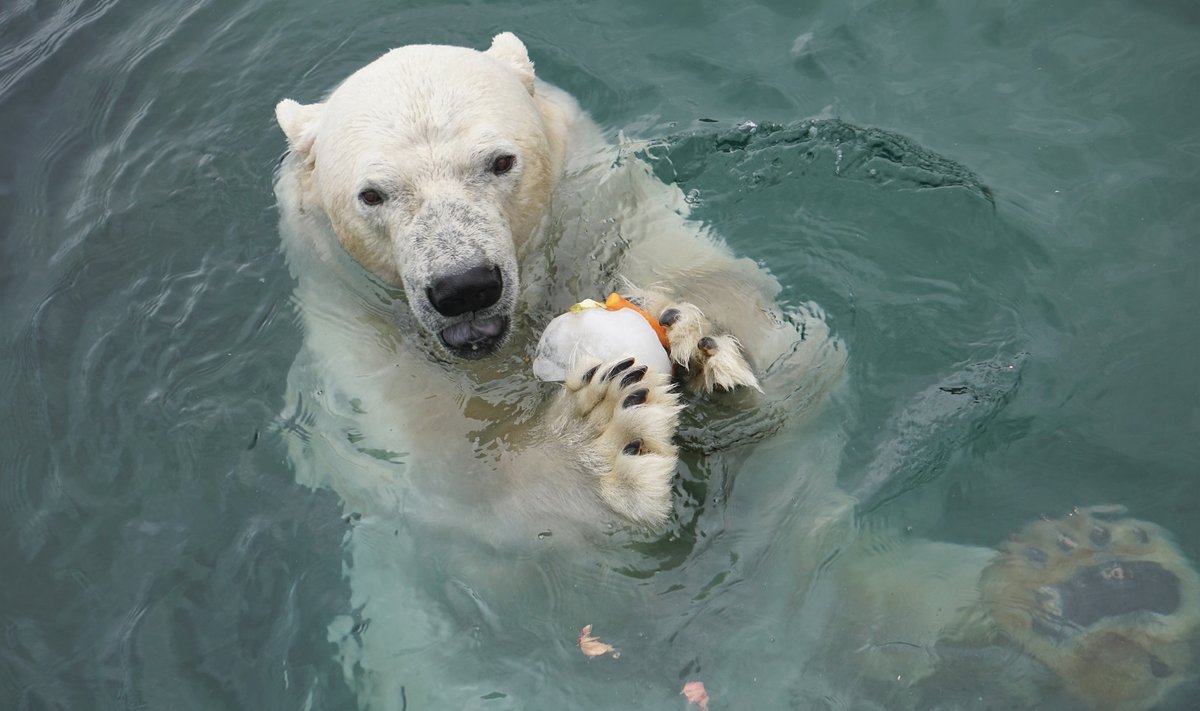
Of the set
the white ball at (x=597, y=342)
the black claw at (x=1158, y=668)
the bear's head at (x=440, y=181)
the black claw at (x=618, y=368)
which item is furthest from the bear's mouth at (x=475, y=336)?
the black claw at (x=1158, y=668)

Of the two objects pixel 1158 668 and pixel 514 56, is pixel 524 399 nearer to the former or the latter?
pixel 514 56

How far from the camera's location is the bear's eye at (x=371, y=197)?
13.0 ft

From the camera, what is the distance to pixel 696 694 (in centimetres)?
341

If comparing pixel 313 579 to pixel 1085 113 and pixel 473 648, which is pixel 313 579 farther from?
pixel 1085 113

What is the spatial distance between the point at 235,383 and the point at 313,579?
1.16 m

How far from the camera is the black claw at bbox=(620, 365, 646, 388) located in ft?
11.1

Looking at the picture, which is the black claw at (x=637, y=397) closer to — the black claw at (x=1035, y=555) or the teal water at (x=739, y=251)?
the teal water at (x=739, y=251)

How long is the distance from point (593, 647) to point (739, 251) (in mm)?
1891

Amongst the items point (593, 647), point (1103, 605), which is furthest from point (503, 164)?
point (1103, 605)

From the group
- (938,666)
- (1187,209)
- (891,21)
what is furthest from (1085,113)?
(938,666)

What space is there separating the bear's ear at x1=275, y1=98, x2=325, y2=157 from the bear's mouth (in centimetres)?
136

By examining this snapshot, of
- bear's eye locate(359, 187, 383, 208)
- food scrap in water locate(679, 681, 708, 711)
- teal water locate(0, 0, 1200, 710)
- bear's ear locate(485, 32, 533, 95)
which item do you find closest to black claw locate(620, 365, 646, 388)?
teal water locate(0, 0, 1200, 710)

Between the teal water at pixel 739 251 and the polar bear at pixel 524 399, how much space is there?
106 millimetres

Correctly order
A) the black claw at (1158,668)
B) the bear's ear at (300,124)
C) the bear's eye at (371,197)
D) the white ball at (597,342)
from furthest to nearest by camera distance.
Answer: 1. the bear's ear at (300,124)
2. the bear's eye at (371,197)
3. the white ball at (597,342)
4. the black claw at (1158,668)
